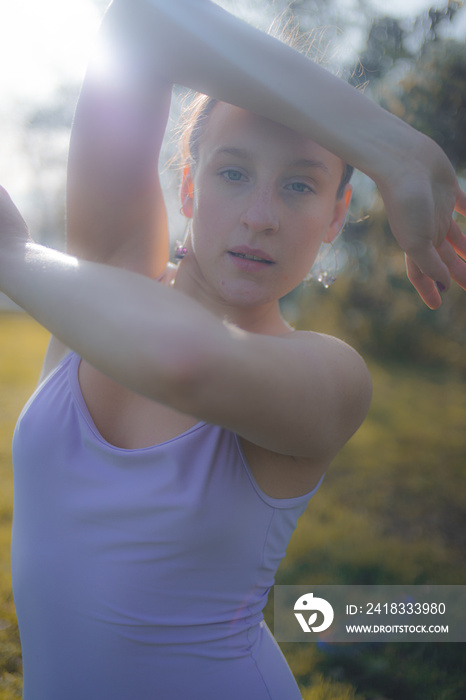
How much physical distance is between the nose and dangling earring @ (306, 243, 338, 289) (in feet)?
2.47

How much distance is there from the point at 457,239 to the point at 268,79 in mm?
520

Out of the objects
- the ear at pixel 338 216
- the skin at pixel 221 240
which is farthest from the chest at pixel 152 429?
the ear at pixel 338 216

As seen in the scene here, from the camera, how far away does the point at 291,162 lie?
126 centimetres

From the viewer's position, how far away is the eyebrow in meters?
1.27

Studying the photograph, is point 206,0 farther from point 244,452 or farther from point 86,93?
point 244,452

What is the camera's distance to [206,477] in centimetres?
120

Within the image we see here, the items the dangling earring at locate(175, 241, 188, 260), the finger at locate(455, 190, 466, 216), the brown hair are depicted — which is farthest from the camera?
the dangling earring at locate(175, 241, 188, 260)

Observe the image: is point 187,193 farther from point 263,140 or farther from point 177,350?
point 177,350

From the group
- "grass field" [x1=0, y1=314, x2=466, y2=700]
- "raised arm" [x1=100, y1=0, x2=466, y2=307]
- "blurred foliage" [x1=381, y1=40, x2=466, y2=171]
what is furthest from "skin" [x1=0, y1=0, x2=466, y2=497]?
"blurred foliage" [x1=381, y1=40, x2=466, y2=171]

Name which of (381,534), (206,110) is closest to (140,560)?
(206,110)

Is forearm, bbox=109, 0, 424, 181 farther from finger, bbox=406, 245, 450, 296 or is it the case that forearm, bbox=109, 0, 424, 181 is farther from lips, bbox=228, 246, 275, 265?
lips, bbox=228, 246, 275, 265

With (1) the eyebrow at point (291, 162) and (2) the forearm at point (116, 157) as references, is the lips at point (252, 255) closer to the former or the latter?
(1) the eyebrow at point (291, 162)

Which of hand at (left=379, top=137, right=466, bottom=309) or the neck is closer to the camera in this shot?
hand at (left=379, top=137, right=466, bottom=309)

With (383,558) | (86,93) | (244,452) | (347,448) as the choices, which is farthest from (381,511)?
(86,93)
